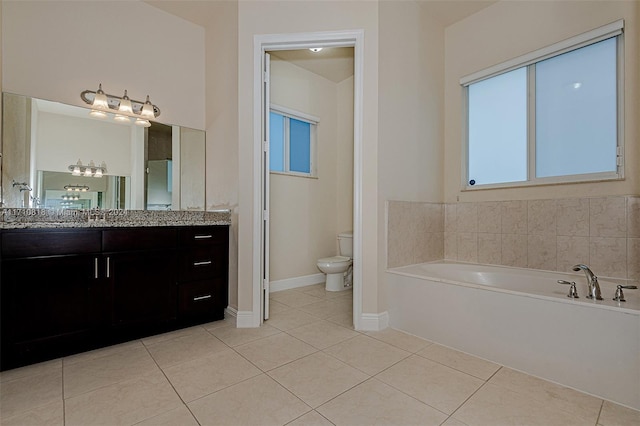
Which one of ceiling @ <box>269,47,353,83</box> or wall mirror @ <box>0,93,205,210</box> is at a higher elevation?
ceiling @ <box>269,47,353,83</box>

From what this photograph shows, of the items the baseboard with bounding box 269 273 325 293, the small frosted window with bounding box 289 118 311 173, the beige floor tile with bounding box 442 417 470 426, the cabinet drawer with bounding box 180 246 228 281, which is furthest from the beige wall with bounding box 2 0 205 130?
the beige floor tile with bounding box 442 417 470 426

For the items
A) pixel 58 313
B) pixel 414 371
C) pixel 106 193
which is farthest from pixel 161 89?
pixel 414 371

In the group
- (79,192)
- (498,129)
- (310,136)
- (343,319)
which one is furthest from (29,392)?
(498,129)

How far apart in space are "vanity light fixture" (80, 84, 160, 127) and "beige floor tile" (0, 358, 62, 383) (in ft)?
6.10

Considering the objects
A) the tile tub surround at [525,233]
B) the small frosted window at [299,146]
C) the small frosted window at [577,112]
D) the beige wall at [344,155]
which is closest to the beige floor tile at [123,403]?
the tile tub surround at [525,233]

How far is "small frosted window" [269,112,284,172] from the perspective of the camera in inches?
142

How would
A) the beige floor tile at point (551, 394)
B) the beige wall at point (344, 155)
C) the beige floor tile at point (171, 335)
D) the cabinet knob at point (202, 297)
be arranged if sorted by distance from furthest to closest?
the beige wall at point (344, 155)
the cabinet knob at point (202, 297)
the beige floor tile at point (171, 335)
the beige floor tile at point (551, 394)

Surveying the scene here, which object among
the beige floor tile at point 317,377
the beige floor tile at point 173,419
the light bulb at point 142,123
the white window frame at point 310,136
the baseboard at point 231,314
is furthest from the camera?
the white window frame at point 310,136

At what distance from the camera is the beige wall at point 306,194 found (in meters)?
3.52

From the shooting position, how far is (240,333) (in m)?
2.25

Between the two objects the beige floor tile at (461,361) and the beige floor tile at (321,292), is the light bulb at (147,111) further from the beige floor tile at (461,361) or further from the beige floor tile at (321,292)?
the beige floor tile at (461,361)

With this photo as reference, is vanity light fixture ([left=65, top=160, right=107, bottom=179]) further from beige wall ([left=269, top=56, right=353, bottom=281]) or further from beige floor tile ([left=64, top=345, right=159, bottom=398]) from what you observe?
beige wall ([left=269, top=56, right=353, bottom=281])

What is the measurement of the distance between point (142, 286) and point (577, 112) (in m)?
3.61

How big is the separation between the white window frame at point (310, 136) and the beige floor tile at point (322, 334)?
189 centimetres
